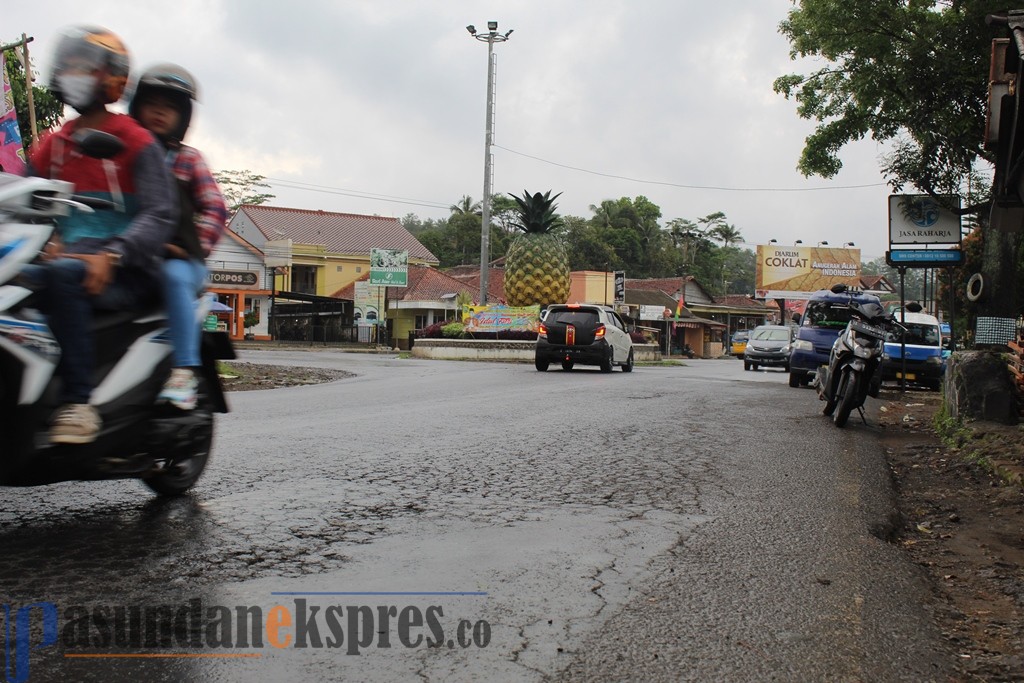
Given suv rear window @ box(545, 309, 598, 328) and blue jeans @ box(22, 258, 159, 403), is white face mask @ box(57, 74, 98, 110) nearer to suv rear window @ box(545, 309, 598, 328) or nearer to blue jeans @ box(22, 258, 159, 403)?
blue jeans @ box(22, 258, 159, 403)

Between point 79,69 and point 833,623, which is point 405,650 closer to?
point 833,623

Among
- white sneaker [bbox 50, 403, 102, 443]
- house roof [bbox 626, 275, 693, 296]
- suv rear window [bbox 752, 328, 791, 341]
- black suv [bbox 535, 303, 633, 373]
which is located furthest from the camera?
house roof [bbox 626, 275, 693, 296]

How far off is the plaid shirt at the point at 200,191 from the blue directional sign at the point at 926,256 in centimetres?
1687

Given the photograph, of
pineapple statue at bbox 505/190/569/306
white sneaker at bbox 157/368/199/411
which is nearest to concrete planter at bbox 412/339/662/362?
pineapple statue at bbox 505/190/569/306

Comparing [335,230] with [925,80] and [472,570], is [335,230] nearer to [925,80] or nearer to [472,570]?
[925,80]

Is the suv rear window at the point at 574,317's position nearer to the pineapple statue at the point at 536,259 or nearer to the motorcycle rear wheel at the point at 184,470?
the pineapple statue at the point at 536,259

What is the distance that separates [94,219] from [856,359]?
28.2ft

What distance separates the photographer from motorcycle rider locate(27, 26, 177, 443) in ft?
12.5

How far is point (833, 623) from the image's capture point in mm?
3434

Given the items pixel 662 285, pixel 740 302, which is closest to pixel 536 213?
pixel 662 285

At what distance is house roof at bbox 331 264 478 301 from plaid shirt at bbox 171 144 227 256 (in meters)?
50.5

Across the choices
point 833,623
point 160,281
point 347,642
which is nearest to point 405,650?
point 347,642

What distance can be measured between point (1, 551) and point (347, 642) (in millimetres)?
1783

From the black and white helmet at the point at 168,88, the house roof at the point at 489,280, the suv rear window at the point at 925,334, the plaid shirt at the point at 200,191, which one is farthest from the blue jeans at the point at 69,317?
the house roof at the point at 489,280
